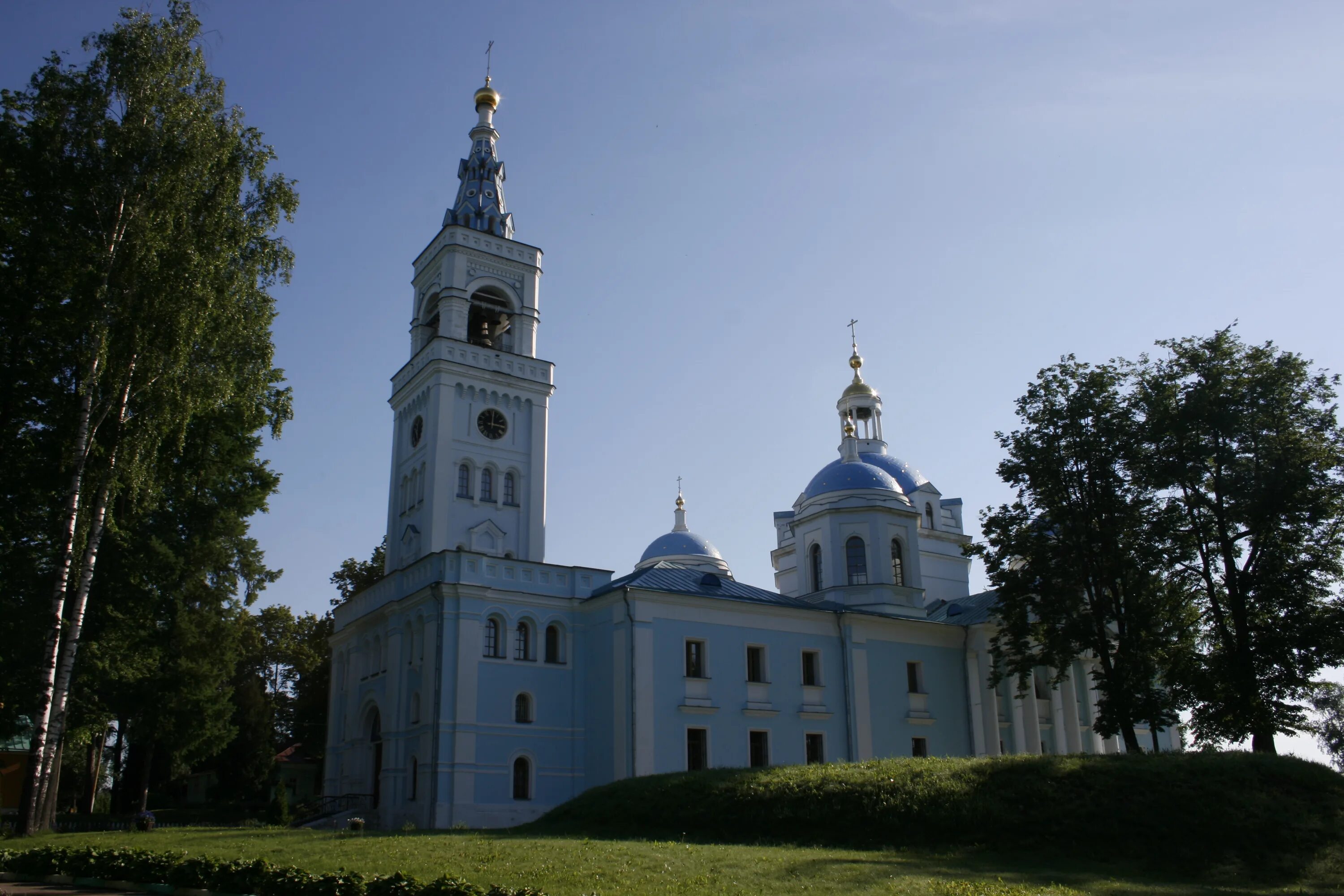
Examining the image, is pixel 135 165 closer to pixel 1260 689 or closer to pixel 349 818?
pixel 349 818

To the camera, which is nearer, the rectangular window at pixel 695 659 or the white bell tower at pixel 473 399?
the rectangular window at pixel 695 659

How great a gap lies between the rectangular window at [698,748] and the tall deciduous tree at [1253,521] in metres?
13.0

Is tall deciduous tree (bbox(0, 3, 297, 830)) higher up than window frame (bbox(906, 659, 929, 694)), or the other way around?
tall deciduous tree (bbox(0, 3, 297, 830))

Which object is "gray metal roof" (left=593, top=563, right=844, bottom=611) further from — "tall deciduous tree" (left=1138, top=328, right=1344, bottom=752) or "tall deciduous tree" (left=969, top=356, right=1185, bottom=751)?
"tall deciduous tree" (left=1138, top=328, right=1344, bottom=752)

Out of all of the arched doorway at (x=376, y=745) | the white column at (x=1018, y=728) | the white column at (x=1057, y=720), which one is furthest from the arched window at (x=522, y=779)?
the white column at (x=1057, y=720)

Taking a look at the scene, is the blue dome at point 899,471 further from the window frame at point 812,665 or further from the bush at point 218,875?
the bush at point 218,875

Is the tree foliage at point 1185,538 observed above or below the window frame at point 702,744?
above

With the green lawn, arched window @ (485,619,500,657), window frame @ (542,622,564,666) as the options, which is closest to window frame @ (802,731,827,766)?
window frame @ (542,622,564,666)

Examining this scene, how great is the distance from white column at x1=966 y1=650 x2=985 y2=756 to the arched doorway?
20.0m

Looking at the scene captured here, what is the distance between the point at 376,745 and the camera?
3102cm

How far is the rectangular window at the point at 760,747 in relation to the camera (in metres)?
31.4

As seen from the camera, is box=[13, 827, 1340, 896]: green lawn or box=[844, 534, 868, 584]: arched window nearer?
box=[13, 827, 1340, 896]: green lawn

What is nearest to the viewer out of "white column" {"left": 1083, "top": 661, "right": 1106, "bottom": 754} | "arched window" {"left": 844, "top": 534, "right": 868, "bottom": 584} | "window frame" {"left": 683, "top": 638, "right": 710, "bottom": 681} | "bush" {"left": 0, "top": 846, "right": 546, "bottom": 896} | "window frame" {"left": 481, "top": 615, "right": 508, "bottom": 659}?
"bush" {"left": 0, "top": 846, "right": 546, "bottom": 896}

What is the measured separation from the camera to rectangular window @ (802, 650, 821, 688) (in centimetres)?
3350
